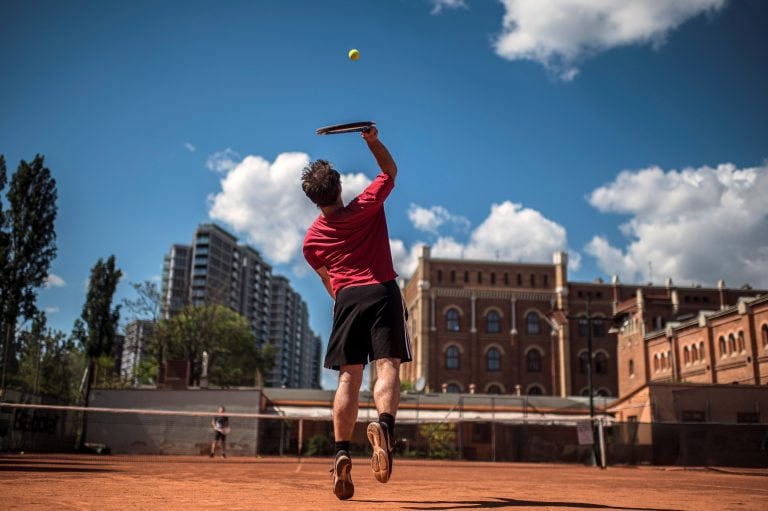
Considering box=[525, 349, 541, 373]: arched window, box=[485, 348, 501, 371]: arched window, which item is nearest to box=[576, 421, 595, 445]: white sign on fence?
box=[485, 348, 501, 371]: arched window

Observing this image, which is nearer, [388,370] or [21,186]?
[388,370]

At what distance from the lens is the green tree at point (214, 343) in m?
56.9

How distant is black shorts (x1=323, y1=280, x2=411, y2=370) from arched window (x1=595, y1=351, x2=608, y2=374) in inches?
2496

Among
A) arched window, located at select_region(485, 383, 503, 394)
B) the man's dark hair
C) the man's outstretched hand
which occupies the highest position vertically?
arched window, located at select_region(485, 383, 503, 394)

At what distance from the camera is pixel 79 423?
2864cm

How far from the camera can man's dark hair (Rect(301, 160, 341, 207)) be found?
197 inches

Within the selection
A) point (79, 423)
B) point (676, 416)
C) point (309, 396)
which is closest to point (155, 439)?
point (79, 423)

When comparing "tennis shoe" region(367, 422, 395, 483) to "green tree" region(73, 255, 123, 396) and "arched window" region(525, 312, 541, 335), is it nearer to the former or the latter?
"green tree" region(73, 255, 123, 396)

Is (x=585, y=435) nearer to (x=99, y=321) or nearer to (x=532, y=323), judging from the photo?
(x=99, y=321)

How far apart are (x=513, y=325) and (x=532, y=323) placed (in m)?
1.94

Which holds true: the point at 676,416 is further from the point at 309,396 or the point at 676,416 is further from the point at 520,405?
the point at 309,396

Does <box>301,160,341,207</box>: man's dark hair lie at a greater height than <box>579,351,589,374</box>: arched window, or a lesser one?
lesser

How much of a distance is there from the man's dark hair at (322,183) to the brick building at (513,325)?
192 feet

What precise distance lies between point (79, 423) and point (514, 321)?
146ft
